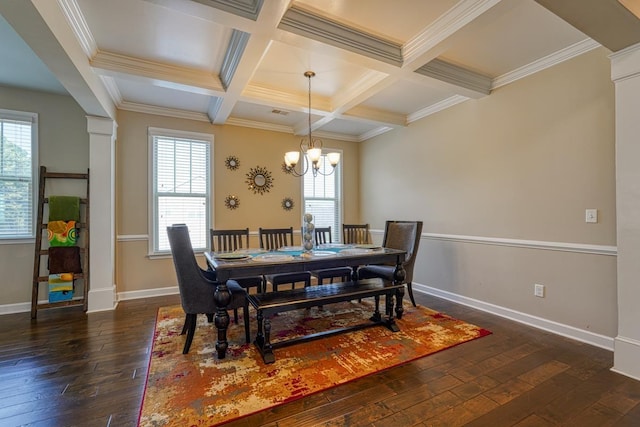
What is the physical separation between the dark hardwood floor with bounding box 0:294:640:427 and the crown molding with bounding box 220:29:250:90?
271cm

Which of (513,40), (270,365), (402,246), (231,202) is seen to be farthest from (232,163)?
(513,40)

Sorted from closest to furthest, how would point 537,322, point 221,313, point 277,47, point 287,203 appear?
1. point 221,313
2. point 277,47
3. point 537,322
4. point 287,203

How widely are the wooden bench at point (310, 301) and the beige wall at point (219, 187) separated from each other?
232 cm

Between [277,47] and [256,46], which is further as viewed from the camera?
[277,47]

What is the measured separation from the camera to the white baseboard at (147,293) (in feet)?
13.3

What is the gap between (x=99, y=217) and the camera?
364 centimetres

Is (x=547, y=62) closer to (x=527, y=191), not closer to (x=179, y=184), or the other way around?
(x=527, y=191)

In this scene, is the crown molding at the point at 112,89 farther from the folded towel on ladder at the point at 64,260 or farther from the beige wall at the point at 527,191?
the beige wall at the point at 527,191

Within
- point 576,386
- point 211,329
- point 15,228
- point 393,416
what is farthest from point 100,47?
point 576,386

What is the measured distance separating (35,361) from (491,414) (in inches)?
133

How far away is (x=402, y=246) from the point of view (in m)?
3.83

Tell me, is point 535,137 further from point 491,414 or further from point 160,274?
point 160,274

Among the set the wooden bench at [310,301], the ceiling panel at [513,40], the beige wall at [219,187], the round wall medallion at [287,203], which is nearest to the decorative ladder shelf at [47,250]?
the beige wall at [219,187]

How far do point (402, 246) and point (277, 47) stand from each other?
8.90 feet
